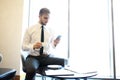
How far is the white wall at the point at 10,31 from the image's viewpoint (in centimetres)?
340

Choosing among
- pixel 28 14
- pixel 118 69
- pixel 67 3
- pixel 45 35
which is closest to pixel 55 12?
pixel 67 3

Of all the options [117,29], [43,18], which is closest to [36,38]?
[43,18]

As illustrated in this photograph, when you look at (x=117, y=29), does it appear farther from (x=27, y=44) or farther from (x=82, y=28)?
(x=27, y=44)

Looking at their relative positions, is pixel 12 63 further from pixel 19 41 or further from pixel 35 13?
pixel 35 13

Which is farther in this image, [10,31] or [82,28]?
[82,28]

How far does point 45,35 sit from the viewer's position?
240cm

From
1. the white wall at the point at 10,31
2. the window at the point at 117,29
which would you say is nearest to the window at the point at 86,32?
the window at the point at 117,29

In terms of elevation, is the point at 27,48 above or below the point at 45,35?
below

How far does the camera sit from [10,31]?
3.44 metres

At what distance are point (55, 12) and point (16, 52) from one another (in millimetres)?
1230

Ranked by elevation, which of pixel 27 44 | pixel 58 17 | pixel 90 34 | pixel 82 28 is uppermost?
pixel 58 17

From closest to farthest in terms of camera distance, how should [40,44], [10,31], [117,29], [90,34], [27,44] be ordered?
[40,44]
[27,44]
[10,31]
[117,29]
[90,34]

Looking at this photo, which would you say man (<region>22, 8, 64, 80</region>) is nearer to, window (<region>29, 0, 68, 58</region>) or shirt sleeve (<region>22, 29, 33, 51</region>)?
shirt sleeve (<region>22, 29, 33, 51</region>)

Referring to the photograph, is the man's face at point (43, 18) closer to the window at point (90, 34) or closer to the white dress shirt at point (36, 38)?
the white dress shirt at point (36, 38)
